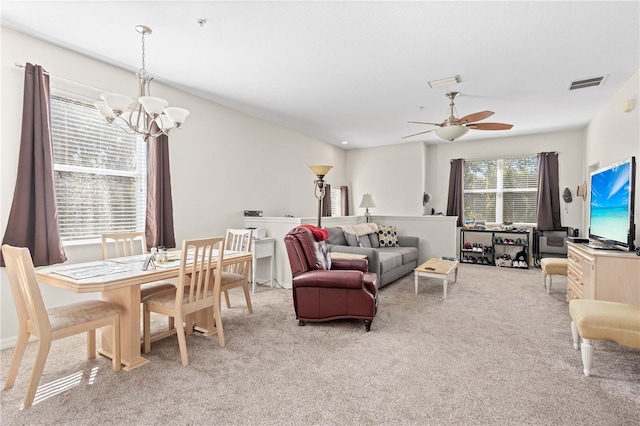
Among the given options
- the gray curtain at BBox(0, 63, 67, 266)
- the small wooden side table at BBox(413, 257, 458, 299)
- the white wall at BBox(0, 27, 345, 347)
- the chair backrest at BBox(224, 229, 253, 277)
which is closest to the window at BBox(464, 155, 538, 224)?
the small wooden side table at BBox(413, 257, 458, 299)

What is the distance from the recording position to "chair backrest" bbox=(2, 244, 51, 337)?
1.89 metres

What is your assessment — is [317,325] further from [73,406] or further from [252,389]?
[73,406]

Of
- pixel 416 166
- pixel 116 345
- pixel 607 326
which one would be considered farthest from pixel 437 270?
pixel 416 166

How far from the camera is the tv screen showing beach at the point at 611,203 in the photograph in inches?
120

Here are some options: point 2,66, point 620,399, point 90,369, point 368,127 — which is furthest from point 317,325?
point 368,127

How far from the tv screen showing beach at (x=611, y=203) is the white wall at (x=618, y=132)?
245 mm

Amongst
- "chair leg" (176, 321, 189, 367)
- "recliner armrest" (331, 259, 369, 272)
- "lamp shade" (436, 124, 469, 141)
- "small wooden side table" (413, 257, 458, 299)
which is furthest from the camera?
"small wooden side table" (413, 257, 458, 299)

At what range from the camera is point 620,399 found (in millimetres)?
1940

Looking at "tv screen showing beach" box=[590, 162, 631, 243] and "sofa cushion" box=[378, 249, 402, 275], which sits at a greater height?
"tv screen showing beach" box=[590, 162, 631, 243]

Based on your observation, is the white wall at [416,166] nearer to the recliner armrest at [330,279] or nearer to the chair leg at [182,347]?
the recliner armrest at [330,279]

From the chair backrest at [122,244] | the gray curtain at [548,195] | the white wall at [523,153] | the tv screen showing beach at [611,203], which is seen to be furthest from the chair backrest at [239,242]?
the gray curtain at [548,195]

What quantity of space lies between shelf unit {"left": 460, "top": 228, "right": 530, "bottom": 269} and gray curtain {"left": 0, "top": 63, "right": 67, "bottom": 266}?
6.71 m

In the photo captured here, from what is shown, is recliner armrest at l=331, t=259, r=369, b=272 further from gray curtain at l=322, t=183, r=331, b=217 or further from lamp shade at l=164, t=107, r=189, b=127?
gray curtain at l=322, t=183, r=331, b=217

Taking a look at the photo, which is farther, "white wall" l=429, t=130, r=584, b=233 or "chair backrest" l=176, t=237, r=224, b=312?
"white wall" l=429, t=130, r=584, b=233
